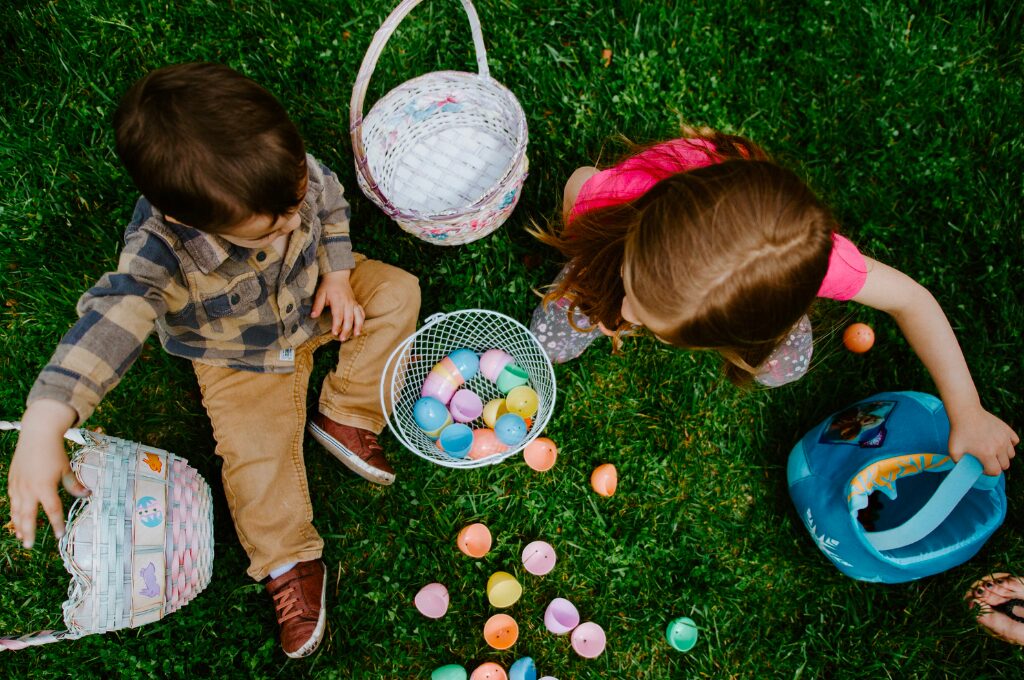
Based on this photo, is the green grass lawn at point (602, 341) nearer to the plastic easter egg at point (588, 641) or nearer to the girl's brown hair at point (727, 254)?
the plastic easter egg at point (588, 641)

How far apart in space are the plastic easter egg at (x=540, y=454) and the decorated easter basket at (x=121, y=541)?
100 centimetres

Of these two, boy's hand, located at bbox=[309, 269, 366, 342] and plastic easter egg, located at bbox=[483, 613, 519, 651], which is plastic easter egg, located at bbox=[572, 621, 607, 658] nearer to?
plastic easter egg, located at bbox=[483, 613, 519, 651]

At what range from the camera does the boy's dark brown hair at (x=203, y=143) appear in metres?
1.38

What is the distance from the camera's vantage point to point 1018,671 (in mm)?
2236

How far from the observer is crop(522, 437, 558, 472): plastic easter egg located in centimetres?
222

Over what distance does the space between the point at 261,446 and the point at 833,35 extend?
247cm

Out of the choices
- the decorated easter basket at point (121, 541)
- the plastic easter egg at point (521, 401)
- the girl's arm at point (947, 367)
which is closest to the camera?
the decorated easter basket at point (121, 541)

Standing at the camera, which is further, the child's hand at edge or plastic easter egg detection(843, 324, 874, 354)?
plastic easter egg detection(843, 324, 874, 354)

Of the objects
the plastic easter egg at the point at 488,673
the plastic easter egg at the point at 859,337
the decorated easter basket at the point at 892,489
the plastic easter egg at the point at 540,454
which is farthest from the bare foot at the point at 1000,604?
the plastic easter egg at the point at 488,673

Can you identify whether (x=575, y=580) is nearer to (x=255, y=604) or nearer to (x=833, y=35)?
(x=255, y=604)

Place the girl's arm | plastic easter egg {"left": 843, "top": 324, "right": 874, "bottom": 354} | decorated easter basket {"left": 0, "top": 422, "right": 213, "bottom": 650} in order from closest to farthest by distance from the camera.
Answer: decorated easter basket {"left": 0, "top": 422, "right": 213, "bottom": 650} → the girl's arm → plastic easter egg {"left": 843, "top": 324, "right": 874, "bottom": 354}

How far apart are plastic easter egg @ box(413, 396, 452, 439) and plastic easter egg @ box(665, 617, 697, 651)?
0.99 metres

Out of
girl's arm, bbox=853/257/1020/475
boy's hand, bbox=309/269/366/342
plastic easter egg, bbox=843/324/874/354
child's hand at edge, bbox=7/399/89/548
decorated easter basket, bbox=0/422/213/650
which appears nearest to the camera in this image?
child's hand at edge, bbox=7/399/89/548

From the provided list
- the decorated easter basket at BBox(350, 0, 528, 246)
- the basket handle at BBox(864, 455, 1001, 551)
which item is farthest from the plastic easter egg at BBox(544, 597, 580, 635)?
the decorated easter basket at BBox(350, 0, 528, 246)
